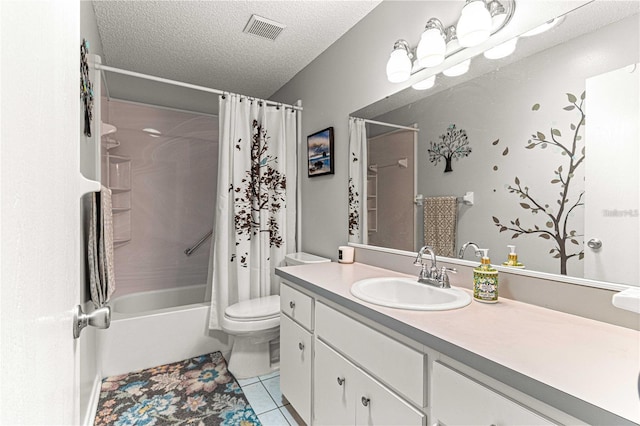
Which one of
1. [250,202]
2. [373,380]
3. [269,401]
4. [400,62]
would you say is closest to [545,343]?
[373,380]

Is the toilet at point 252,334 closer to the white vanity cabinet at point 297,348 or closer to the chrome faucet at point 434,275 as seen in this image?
the white vanity cabinet at point 297,348

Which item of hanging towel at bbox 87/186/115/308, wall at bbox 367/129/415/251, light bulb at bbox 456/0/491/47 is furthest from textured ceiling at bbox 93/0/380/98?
hanging towel at bbox 87/186/115/308

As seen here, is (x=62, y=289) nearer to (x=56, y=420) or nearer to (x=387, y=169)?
(x=56, y=420)

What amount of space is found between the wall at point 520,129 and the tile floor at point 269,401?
1.32 meters

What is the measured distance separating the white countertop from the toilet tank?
1.03 m

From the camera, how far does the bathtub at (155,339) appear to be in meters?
2.11

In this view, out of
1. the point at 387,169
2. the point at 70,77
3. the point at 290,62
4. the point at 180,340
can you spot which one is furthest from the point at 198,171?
the point at 70,77

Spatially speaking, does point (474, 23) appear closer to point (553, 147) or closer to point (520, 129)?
point (520, 129)

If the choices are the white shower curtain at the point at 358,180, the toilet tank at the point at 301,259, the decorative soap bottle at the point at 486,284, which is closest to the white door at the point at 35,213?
the decorative soap bottle at the point at 486,284

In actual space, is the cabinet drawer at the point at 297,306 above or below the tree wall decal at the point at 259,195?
below

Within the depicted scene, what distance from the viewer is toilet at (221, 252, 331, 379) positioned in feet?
6.78

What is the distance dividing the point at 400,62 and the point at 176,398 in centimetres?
233

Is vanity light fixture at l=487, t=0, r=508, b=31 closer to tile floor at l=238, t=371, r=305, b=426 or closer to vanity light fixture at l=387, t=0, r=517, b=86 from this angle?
vanity light fixture at l=387, t=0, r=517, b=86

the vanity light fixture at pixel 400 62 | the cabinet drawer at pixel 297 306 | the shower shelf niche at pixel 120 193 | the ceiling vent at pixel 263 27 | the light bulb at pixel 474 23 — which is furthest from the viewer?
the shower shelf niche at pixel 120 193
